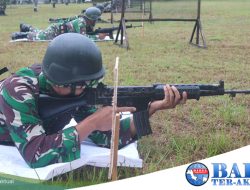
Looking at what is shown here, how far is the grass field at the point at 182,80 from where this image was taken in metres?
4.30

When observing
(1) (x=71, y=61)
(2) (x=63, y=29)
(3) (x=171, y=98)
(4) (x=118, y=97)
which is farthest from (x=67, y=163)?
(2) (x=63, y=29)

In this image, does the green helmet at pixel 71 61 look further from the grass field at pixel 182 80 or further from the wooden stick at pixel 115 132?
the grass field at pixel 182 80

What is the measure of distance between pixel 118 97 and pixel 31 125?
0.69m

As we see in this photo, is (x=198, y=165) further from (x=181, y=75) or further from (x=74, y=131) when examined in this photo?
(x=181, y=75)

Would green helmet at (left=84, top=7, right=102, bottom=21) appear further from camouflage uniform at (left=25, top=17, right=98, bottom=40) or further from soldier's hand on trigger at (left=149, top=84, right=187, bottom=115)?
soldier's hand on trigger at (left=149, top=84, right=187, bottom=115)

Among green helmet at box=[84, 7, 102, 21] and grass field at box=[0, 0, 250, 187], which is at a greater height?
green helmet at box=[84, 7, 102, 21]

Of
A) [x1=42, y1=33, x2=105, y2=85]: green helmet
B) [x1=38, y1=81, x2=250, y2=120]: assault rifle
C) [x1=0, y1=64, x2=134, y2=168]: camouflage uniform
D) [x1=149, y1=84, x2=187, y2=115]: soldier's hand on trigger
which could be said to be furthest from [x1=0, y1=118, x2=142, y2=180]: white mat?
[x1=42, y1=33, x2=105, y2=85]: green helmet

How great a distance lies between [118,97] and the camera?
12.0 ft

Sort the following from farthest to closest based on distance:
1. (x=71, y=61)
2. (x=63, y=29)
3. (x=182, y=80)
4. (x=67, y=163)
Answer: (x=63, y=29) < (x=182, y=80) < (x=67, y=163) < (x=71, y=61)

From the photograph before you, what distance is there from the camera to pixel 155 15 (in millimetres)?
17281

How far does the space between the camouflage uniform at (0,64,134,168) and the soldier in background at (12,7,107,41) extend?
9.13 m

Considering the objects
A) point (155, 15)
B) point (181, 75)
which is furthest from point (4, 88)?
point (155, 15)

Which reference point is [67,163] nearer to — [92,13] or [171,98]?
[171,98]

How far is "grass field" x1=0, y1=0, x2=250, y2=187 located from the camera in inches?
169
